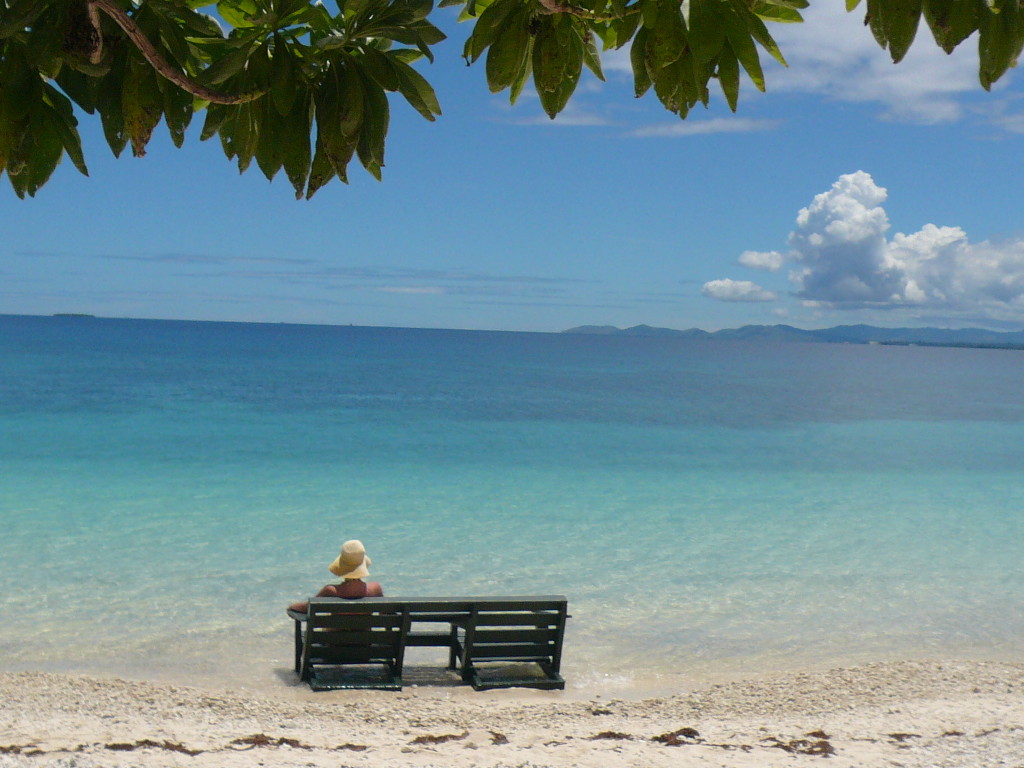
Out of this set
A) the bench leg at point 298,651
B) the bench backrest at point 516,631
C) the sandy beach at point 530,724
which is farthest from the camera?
the bench leg at point 298,651

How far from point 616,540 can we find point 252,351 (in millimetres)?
87111

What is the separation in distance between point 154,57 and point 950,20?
1037 millimetres

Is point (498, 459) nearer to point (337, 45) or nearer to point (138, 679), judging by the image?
point (138, 679)

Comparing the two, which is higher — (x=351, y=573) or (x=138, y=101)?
(x=138, y=101)

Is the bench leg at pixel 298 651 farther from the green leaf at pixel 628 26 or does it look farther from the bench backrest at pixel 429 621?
the green leaf at pixel 628 26

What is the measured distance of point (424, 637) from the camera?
26.3ft

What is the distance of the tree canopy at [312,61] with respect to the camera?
4.21ft

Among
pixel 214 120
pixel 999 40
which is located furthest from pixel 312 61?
pixel 999 40

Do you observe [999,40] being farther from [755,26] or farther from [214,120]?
[214,120]

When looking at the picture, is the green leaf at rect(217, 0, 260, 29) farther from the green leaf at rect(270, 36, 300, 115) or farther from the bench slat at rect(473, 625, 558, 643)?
the bench slat at rect(473, 625, 558, 643)

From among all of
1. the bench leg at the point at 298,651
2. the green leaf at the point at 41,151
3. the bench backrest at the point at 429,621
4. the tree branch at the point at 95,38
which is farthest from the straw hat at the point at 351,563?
the tree branch at the point at 95,38

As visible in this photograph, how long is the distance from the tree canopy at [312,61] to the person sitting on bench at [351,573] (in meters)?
6.33

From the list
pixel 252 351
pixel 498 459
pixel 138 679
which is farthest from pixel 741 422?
pixel 252 351

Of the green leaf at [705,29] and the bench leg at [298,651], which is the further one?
the bench leg at [298,651]
